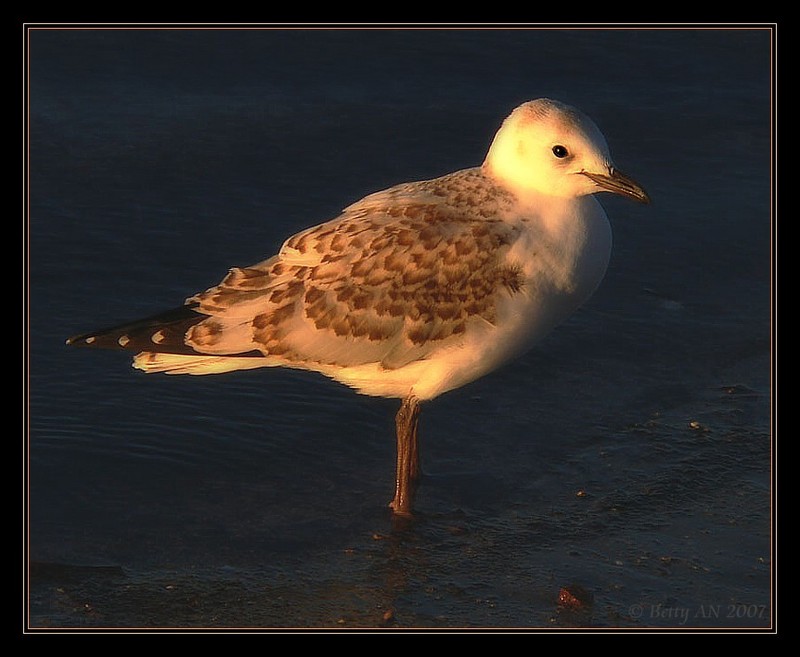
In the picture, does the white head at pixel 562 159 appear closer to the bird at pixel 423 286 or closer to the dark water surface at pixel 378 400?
the bird at pixel 423 286

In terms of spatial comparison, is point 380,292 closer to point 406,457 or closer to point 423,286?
point 423,286

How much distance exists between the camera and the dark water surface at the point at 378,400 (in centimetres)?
678

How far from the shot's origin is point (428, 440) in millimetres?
8016

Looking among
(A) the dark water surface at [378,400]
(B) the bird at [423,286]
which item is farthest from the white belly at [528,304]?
(A) the dark water surface at [378,400]

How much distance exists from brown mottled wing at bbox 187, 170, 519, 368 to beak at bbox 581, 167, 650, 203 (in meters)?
0.51

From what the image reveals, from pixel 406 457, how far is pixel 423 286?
86cm

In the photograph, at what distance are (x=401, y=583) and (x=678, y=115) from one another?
6044mm

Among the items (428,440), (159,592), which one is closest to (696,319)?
(428,440)

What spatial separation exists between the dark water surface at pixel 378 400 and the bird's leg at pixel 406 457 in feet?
0.36

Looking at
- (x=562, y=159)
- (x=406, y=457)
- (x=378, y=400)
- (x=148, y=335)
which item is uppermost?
(x=562, y=159)

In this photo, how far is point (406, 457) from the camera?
7.45 m

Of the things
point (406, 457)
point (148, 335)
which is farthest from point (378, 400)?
point (148, 335)

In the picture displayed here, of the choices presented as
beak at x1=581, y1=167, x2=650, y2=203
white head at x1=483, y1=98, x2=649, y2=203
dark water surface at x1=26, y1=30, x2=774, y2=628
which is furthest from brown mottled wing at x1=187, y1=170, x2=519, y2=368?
dark water surface at x1=26, y1=30, x2=774, y2=628

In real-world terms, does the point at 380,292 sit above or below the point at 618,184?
below
